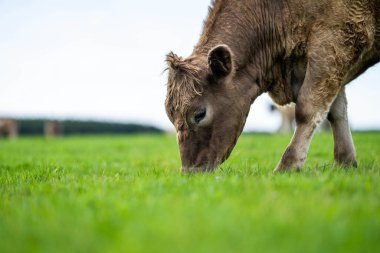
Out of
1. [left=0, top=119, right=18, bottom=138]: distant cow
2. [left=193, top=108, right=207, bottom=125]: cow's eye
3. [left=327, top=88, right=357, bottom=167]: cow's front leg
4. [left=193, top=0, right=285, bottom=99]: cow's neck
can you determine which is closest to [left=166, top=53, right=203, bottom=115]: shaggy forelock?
[left=193, top=108, right=207, bottom=125]: cow's eye

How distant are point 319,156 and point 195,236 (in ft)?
25.4

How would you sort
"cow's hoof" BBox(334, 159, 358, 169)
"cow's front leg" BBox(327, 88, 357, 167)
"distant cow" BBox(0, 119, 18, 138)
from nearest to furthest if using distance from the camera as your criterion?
"cow's hoof" BBox(334, 159, 358, 169), "cow's front leg" BBox(327, 88, 357, 167), "distant cow" BBox(0, 119, 18, 138)

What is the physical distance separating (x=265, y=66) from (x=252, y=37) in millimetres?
440

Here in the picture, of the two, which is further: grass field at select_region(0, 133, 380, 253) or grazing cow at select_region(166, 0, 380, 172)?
grazing cow at select_region(166, 0, 380, 172)

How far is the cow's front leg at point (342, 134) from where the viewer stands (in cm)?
646

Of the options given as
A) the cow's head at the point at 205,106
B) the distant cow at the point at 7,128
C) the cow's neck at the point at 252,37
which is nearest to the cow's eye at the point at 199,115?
the cow's head at the point at 205,106

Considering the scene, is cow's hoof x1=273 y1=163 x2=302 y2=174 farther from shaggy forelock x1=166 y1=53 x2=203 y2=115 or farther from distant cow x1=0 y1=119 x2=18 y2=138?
distant cow x1=0 y1=119 x2=18 y2=138

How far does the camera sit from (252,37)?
6.17 meters

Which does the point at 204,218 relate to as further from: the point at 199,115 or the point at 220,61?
the point at 220,61

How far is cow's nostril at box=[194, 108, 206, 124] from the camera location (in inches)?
224

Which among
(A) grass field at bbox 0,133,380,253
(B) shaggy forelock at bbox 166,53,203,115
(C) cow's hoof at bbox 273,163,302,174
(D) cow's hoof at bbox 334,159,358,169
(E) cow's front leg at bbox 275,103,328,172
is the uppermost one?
(B) shaggy forelock at bbox 166,53,203,115

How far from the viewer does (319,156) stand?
379 inches

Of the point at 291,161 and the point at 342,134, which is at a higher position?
the point at 342,134

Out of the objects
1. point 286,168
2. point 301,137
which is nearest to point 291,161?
point 286,168
